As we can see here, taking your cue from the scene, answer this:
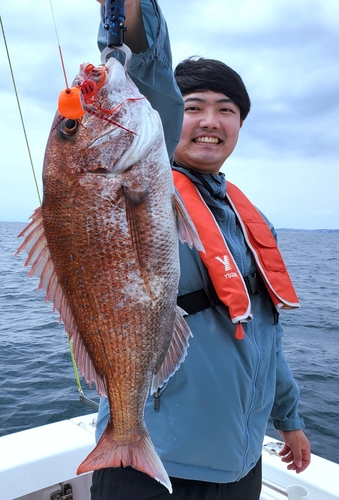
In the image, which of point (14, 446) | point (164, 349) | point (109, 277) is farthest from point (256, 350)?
point (14, 446)

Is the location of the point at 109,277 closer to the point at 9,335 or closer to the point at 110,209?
the point at 110,209

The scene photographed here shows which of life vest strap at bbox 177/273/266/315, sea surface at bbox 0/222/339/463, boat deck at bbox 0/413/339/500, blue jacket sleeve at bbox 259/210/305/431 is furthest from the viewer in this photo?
sea surface at bbox 0/222/339/463

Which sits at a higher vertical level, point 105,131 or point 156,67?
point 156,67

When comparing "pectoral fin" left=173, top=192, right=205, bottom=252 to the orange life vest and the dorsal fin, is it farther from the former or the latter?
the orange life vest

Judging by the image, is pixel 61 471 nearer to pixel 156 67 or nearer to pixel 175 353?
pixel 175 353

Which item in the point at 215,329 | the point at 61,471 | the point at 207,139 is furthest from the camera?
A: the point at 61,471

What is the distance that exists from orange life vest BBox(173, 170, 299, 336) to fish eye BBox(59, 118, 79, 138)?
86 centimetres

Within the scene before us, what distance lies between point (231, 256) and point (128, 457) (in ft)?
3.52

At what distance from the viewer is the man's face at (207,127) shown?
7.61ft

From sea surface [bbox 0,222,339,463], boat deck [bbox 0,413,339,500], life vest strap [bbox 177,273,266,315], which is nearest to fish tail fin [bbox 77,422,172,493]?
life vest strap [bbox 177,273,266,315]

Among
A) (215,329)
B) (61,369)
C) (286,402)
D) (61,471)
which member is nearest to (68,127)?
(215,329)

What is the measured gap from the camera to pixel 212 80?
7.64ft

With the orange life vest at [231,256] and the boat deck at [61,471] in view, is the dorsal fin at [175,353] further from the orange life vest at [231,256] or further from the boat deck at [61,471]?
→ the boat deck at [61,471]

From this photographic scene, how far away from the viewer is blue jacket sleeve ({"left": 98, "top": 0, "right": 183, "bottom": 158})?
1572mm
